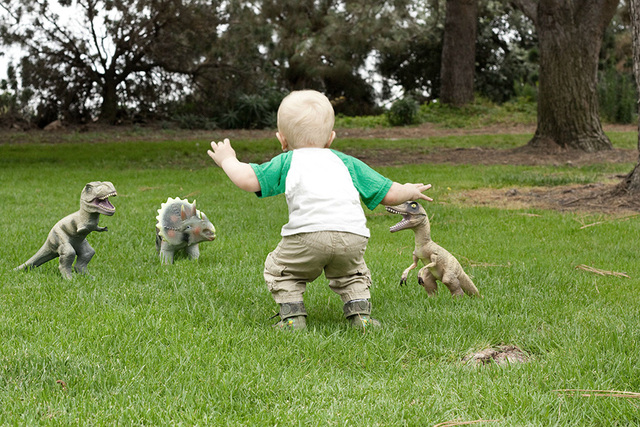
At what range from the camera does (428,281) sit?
4.34m

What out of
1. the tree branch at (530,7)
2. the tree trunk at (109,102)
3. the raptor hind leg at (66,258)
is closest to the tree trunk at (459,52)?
the tree branch at (530,7)

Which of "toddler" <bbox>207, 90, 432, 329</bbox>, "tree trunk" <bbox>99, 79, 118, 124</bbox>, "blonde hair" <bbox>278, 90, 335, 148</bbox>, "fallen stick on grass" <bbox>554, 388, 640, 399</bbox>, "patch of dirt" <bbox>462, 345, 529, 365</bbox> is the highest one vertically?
"tree trunk" <bbox>99, 79, 118, 124</bbox>

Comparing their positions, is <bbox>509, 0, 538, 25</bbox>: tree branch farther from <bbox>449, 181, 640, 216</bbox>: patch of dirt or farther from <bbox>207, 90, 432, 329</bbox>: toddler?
<bbox>207, 90, 432, 329</bbox>: toddler

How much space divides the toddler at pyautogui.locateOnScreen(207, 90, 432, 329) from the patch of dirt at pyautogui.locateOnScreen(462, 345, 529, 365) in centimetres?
62

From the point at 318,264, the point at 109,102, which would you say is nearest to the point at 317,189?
the point at 318,264

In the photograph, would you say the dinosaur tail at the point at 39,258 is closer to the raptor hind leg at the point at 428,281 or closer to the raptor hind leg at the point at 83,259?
the raptor hind leg at the point at 83,259

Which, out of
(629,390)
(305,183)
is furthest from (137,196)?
(629,390)

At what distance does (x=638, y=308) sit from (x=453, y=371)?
5.28ft

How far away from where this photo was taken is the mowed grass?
273 cm

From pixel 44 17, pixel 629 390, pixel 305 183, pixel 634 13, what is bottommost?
pixel 629 390

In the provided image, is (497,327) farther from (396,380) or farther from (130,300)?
(130,300)

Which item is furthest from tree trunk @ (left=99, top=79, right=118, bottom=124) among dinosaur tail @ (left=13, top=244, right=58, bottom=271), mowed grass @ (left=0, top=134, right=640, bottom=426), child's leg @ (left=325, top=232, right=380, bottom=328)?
child's leg @ (left=325, top=232, right=380, bottom=328)

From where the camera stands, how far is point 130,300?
4207 mm

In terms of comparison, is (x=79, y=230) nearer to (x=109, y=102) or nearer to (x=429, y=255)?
(x=429, y=255)
